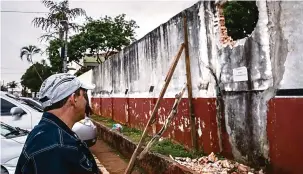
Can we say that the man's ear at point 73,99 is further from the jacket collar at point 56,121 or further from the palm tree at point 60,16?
the palm tree at point 60,16

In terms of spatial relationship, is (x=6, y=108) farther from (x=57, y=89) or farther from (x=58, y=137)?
(x=58, y=137)

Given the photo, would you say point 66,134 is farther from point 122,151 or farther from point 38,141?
point 122,151

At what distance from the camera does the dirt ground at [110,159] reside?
7.37 metres

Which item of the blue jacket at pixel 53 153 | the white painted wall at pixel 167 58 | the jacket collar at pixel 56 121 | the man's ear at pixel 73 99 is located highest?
the white painted wall at pixel 167 58

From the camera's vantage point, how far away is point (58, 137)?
1641mm

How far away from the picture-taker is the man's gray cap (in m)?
1.82

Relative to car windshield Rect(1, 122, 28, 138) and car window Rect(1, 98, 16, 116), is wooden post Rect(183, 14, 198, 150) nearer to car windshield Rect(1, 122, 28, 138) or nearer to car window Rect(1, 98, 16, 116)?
car windshield Rect(1, 122, 28, 138)

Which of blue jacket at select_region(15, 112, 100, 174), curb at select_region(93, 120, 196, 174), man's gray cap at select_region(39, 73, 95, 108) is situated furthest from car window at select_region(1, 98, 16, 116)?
blue jacket at select_region(15, 112, 100, 174)

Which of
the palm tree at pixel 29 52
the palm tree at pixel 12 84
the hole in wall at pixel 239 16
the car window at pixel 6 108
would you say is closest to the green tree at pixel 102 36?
the palm tree at pixel 29 52

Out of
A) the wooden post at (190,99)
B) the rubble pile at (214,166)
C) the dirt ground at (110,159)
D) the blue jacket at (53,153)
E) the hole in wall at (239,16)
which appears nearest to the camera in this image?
the blue jacket at (53,153)

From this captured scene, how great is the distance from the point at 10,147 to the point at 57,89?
10.9ft

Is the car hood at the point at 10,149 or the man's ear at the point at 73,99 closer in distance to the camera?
the man's ear at the point at 73,99

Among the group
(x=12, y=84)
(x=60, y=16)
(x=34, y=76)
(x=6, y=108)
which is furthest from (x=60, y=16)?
(x=12, y=84)

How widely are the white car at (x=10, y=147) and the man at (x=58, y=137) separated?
2678mm
